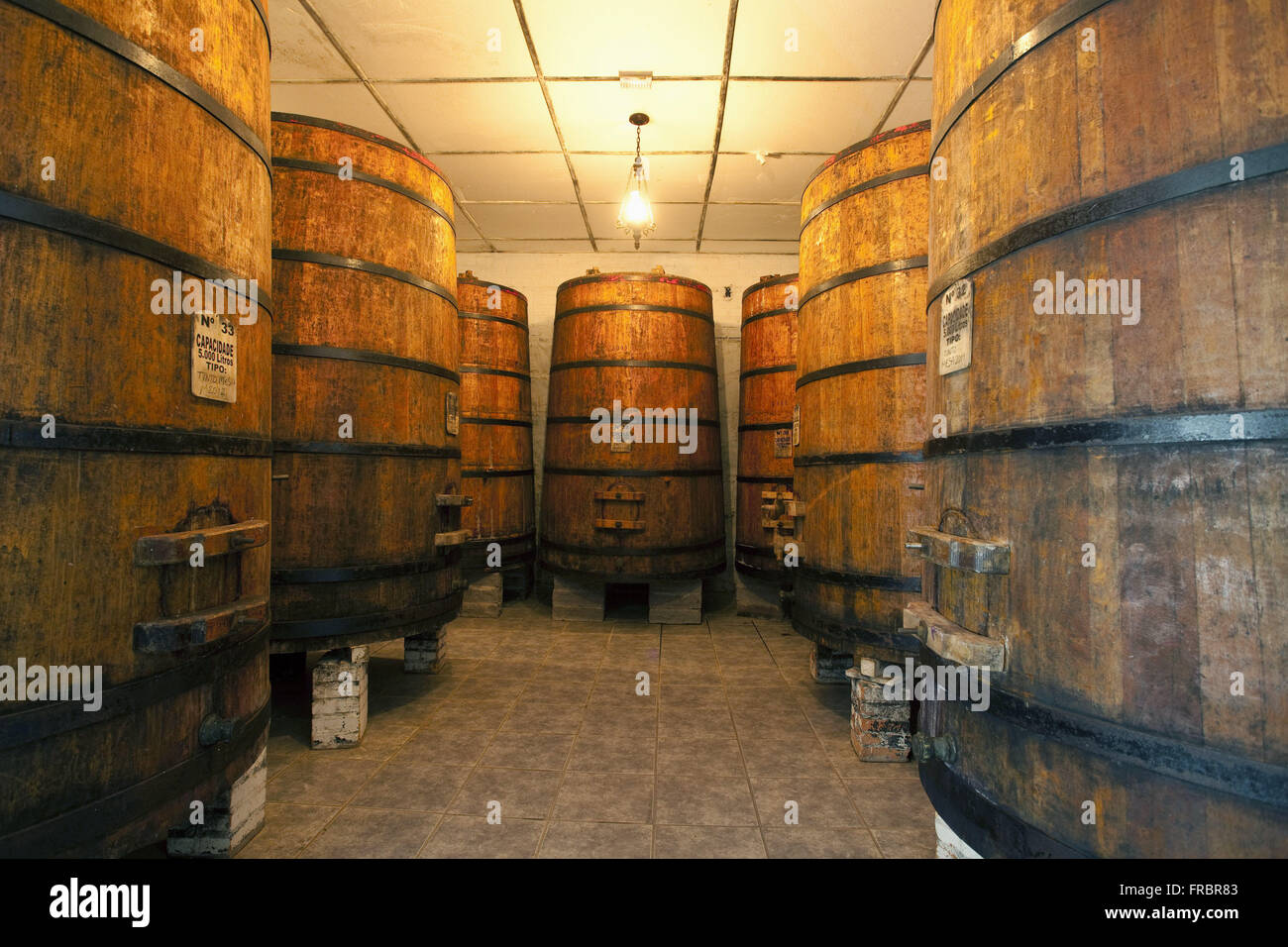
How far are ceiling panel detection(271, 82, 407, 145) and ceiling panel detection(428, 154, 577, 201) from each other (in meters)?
0.53

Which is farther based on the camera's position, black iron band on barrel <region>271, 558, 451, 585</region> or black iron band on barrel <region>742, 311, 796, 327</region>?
black iron band on barrel <region>742, 311, 796, 327</region>

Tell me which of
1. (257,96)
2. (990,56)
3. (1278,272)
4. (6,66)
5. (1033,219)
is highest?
Result: (257,96)

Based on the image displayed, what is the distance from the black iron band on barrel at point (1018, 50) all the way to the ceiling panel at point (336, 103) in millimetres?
4295

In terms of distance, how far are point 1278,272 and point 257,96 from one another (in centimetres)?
264

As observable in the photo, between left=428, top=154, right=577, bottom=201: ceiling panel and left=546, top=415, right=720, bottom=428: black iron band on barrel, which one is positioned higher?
left=428, top=154, right=577, bottom=201: ceiling panel

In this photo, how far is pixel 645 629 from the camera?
16.7ft

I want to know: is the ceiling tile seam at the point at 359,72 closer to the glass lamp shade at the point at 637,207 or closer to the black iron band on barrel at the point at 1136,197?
the glass lamp shade at the point at 637,207

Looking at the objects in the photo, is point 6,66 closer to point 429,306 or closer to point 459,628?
point 429,306

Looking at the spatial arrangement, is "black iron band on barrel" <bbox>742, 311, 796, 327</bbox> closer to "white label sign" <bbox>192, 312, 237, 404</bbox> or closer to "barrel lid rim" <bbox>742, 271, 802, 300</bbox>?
"barrel lid rim" <bbox>742, 271, 802, 300</bbox>

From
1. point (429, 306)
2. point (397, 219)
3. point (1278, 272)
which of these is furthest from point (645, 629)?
point (1278, 272)

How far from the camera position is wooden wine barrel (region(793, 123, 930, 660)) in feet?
8.95

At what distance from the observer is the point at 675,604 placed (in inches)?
207

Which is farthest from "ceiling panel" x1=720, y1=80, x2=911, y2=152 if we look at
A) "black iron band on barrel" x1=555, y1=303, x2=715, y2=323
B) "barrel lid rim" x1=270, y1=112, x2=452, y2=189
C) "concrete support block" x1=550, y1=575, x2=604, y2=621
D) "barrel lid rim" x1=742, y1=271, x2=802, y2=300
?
"concrete support block" x1=550, y1=575, x2=604, y2=621

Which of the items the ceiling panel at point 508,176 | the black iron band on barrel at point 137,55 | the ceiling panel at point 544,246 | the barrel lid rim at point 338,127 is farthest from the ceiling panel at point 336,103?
the black iron band on barrel at point 137,55
